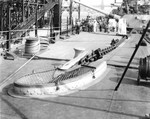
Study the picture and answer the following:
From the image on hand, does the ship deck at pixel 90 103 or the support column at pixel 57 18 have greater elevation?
the support column at pixel 57 18

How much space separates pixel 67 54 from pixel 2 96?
562 cm

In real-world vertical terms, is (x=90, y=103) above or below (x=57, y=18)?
below

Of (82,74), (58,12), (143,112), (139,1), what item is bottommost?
(143,112)

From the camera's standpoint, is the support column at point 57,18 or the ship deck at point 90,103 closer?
the ship deck at point 90,103

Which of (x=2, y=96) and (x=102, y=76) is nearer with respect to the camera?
(x=2, y=96)

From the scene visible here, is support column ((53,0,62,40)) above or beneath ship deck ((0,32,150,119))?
above

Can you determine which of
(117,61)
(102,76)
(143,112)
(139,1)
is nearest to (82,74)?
(102,76)

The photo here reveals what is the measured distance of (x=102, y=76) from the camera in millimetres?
7293

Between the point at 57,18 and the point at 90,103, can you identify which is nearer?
the point at 90,103

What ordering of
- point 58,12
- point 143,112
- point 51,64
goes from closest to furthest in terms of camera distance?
point 143,112 → point 51,64 → point 58,12

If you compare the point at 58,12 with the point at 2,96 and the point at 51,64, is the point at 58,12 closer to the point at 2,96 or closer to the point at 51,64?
the point at 51,64

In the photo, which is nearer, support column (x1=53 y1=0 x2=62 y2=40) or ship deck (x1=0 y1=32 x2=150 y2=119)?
ship deck (x1=0 y1=32 x2=150 y2=119)

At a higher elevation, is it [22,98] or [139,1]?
[139,1]

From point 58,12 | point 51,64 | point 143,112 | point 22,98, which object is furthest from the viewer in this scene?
point 58,12
